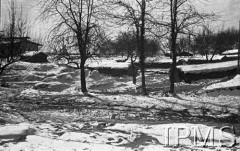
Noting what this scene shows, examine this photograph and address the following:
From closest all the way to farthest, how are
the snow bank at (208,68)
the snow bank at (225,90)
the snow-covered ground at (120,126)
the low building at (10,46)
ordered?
the snow-covered ground at (120,126)
the snow bank at (225,90)
the low building at (10,46)
the snow bank at (208,68)

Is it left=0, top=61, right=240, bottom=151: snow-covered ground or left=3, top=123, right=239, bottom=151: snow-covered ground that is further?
left=0, top=61, right=240, bottom=151: snow-covered ground

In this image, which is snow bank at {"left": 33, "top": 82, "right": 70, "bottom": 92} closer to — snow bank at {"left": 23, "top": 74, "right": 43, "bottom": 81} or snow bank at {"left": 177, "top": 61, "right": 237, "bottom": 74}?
snow bank at {"left": 23, "top": 74, "right": 43, "bottom": 81}

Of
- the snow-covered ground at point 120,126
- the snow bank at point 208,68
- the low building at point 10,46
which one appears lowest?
the snow-covered ground at point 120,126

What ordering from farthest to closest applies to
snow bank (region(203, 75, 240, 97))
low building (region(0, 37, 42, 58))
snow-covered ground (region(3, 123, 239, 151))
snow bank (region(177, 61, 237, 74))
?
snow bank (region(177, 61, 237, 74)) → low building (region(0, 37, 42, 58)) → snow bank (region(203, 75, 240, 97)) → snow-covered ground (region(3, 123, 239, 151))

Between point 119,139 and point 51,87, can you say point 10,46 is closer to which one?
point 51,87

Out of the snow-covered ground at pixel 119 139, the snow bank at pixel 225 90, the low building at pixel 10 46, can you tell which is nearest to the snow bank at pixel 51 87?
the low building at pixel 10 46

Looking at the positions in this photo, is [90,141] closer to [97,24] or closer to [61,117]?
[61,117]

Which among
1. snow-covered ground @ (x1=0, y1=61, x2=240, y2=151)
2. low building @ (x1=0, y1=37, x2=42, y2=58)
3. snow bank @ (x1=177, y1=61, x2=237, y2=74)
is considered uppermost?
low building @ (x1=0, y1=37, x2=42, y2=58)

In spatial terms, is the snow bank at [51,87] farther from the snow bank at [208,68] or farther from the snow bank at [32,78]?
the snow bank at [208,68]

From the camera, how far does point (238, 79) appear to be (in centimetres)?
1428

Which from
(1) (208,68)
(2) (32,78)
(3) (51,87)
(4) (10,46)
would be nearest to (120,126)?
(3) (51,87)

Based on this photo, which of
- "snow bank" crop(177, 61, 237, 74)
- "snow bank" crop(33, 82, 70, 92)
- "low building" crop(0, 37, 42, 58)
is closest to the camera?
"low building" crop(0, 37, 42, 58)

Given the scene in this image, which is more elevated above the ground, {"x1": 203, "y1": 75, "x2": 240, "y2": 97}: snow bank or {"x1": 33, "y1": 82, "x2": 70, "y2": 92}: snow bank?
{"x1": 203, "y1": 75, "x2": 240, "y2": 97}: snow bank

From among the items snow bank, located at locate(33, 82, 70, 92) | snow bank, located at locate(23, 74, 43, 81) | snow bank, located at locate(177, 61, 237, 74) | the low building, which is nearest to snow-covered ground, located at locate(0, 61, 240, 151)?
snow bank, located at locate(33, 82, 70, 92)
